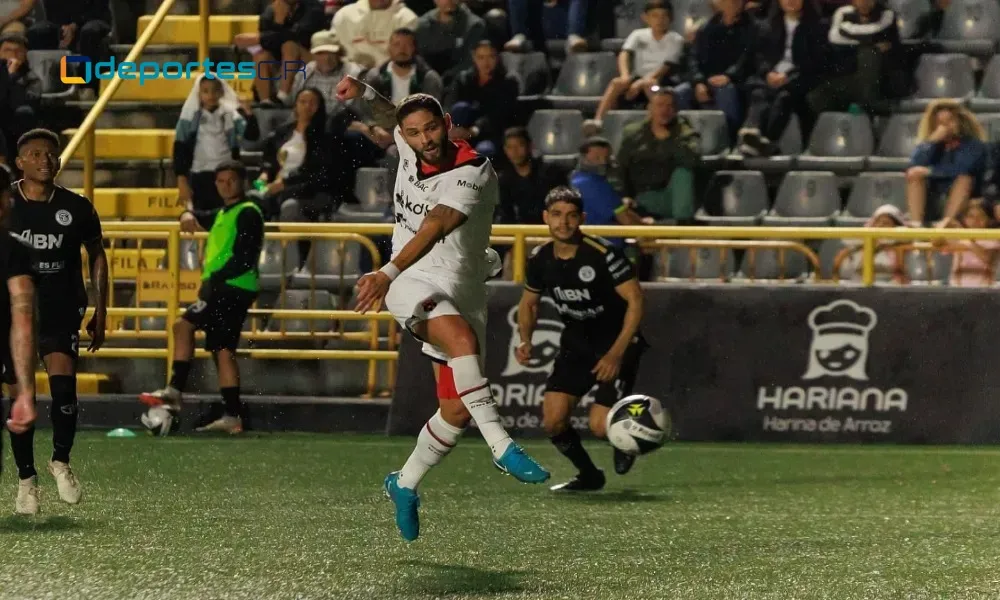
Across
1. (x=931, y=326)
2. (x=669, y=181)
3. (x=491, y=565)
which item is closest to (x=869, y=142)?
(x=669, y=181)

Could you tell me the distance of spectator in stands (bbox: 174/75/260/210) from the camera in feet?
52.9

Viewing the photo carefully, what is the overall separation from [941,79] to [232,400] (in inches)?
301

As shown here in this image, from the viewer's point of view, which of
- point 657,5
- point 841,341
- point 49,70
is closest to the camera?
point 841,341

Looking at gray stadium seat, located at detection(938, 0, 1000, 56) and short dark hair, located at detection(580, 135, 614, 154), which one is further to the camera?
gray stadium seat, located at detection(938, 0, 1000, 56)

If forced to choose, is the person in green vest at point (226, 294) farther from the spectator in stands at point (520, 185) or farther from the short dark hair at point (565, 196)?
the short dark hair at point (565, 196)

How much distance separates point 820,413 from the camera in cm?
1344

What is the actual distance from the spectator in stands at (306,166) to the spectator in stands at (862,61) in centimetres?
454

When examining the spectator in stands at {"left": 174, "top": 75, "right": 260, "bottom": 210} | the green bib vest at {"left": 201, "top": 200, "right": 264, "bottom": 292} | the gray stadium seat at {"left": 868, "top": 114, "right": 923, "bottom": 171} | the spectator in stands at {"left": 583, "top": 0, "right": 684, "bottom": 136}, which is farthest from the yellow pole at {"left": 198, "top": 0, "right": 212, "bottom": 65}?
the gray stadium seat at {"left": 868, "top": 114, "right": 923, "bottom": 171}

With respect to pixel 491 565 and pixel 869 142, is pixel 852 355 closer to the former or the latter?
pixel 869 142

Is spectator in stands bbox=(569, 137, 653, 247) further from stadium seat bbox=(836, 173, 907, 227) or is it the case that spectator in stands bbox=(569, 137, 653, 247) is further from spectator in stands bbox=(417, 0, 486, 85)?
spectator in stands bbox=(417, 0, 486, 85)

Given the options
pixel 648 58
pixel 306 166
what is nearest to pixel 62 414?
pixel 306 166

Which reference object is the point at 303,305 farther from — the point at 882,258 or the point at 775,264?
the point at 882,258

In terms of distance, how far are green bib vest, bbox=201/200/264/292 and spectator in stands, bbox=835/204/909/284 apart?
458 cm

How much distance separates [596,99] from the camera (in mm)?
17172
